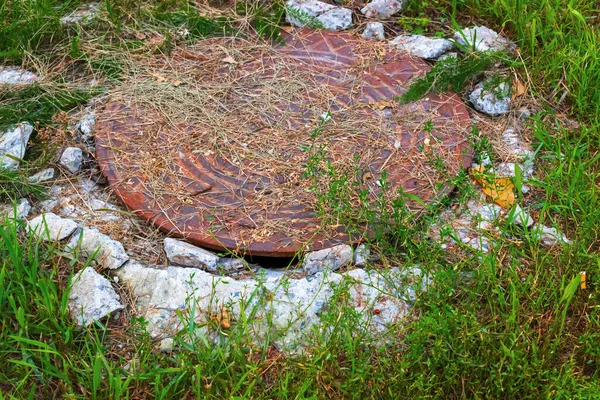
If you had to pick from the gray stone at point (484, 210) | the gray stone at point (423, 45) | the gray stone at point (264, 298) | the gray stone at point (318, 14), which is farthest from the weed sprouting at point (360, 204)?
the gray stone at point (318, 14)

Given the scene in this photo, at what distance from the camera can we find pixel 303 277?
2514mm

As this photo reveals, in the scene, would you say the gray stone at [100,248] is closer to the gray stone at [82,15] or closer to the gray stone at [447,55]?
the gray stone at [82,15]

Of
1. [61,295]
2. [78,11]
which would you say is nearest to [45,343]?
[61,295]

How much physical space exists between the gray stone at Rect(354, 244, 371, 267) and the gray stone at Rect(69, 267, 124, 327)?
2.73ft

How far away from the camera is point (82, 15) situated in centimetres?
351

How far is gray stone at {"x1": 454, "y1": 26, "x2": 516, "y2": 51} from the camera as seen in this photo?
3314mm

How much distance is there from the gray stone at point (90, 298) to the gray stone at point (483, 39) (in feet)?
6.45

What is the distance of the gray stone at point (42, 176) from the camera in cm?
280

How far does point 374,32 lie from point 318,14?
306 millimetres

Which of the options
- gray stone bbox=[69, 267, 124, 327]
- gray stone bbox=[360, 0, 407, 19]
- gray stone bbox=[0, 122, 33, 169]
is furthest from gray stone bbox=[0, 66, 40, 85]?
gray stone bbox=[360, 0, 407, 19]

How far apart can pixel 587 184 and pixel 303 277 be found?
1.18 meters

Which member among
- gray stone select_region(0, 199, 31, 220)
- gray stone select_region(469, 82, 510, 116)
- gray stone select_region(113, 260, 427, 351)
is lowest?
gray stone select_region(113, 260, 427, 351)

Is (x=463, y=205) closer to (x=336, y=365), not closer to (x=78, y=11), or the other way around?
(x=336, y=365)

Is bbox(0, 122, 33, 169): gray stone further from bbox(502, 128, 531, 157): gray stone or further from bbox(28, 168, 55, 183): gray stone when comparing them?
bbox(502, 128, 531, 157): gray stone
